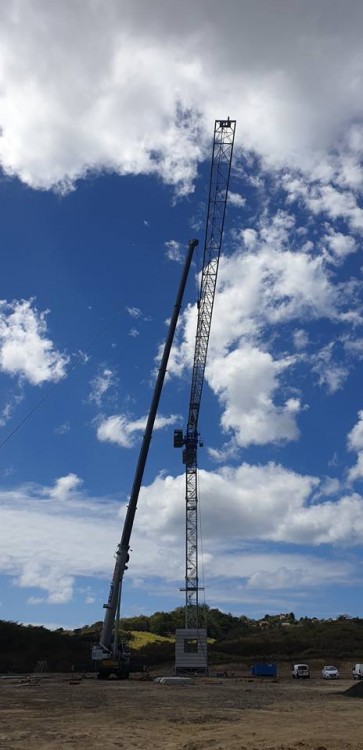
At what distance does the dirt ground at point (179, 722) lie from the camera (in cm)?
1866

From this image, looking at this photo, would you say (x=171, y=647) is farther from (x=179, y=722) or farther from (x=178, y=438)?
(x=179, y=722)

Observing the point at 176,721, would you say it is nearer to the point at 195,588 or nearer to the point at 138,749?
the point at 138,749

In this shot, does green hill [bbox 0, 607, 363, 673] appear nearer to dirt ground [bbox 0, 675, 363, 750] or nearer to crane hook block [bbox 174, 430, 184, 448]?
crane hook block [bbox 174, 430, 184, 448]

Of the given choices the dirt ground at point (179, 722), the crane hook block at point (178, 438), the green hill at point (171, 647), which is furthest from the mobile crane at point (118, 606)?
the green hill at point (171, 647)

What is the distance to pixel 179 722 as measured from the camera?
978 inches

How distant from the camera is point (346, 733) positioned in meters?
20.0

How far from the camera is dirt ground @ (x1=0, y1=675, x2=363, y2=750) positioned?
18.7 metres

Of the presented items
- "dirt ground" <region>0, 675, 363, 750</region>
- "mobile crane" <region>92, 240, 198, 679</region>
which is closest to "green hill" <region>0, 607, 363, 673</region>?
"mobile crane" <region>92, 240, 198, 679</region>

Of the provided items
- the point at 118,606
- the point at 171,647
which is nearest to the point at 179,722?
the point at 118,606

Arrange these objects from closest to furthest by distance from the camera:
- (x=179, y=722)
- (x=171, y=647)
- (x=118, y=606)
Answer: (x=179, y=722), (x=118, y=606), (x=171, y=647)

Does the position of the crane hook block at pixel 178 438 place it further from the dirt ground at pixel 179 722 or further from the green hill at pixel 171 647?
the dirt ground at pixel 179 722

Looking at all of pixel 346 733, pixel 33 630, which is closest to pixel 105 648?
pixel 346 733

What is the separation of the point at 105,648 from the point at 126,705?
29.9 m

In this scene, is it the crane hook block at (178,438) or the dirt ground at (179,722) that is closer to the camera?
the dirt ground at (179,722)
